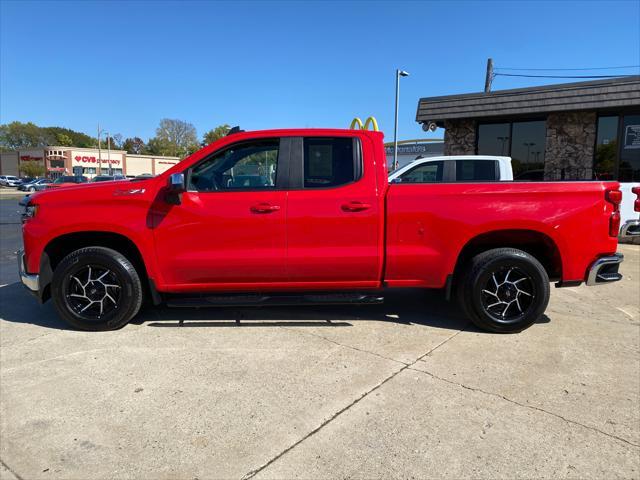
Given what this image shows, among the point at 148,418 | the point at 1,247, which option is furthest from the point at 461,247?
the point at 1,247

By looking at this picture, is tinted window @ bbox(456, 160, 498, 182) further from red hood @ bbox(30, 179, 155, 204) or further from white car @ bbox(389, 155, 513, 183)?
red hood @ bbox(30, 179, 155, 204)

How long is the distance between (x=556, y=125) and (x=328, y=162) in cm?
1087

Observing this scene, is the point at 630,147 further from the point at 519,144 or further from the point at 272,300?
the point at 272,300

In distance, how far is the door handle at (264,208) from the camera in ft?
13.5

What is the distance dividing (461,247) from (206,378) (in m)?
2.57

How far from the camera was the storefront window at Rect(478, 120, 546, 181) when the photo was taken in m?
13.1

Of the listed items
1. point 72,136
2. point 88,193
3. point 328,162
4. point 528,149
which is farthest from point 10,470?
point 72,136

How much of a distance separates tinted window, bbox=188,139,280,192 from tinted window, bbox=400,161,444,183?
14.1 feet

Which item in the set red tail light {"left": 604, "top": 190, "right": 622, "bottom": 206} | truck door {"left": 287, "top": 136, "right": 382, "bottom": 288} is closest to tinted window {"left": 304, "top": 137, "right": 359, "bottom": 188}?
truck door {"left": 287, "top": 136, "right": 382, "bottom": 288}

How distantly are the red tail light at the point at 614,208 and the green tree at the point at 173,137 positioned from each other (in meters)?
110

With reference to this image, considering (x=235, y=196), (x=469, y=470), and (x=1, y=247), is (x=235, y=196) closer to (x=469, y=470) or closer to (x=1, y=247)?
(x=469, y=470)

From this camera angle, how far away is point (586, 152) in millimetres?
12359

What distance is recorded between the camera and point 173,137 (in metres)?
109

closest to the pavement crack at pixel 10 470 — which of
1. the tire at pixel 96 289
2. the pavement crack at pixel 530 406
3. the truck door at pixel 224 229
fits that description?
the tire at pixel 96 289
